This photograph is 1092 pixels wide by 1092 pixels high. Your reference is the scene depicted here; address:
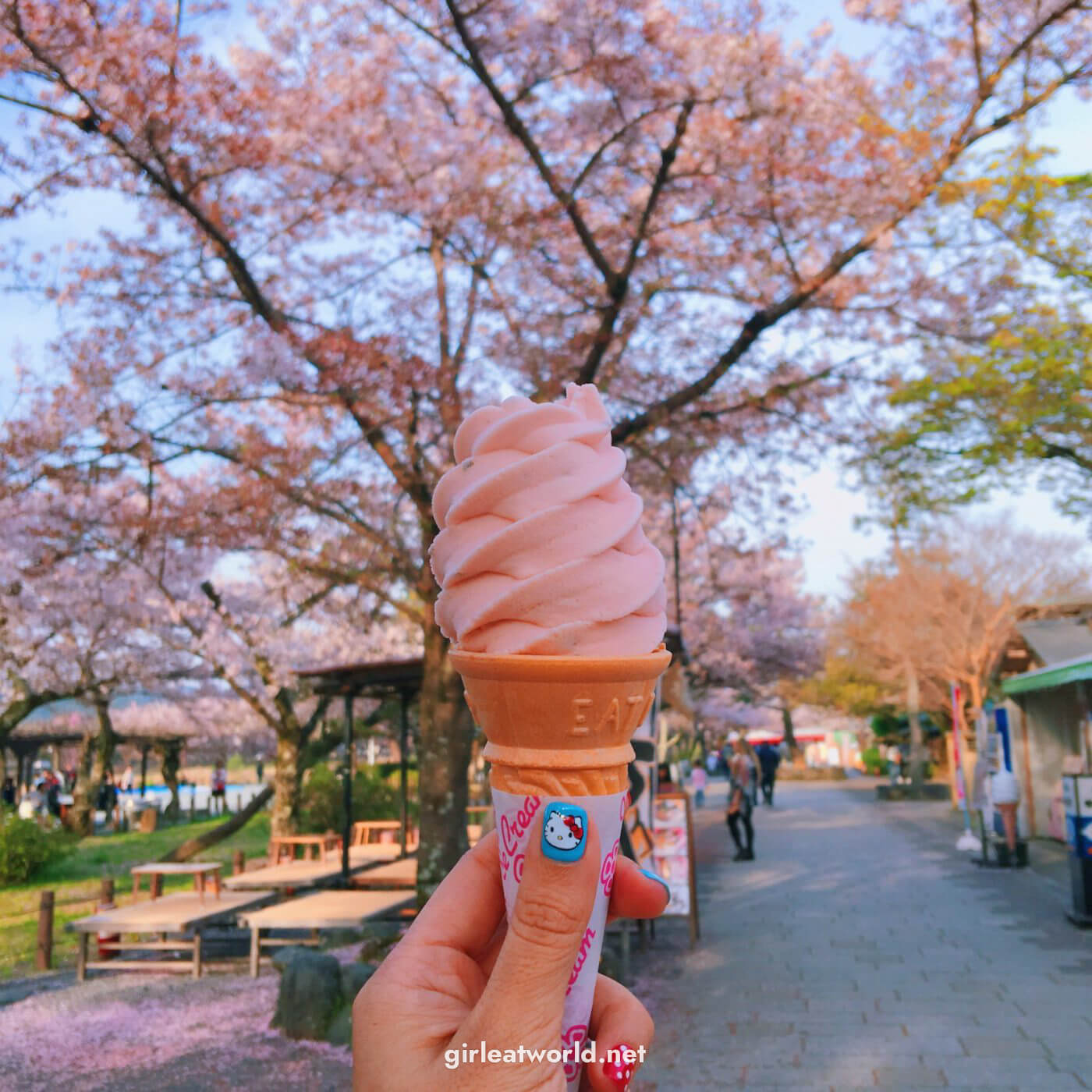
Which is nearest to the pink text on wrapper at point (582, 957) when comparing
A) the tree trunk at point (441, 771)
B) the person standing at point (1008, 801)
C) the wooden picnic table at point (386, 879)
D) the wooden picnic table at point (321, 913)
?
the tree trunk at point (441, 771)

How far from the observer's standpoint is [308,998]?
6.73m

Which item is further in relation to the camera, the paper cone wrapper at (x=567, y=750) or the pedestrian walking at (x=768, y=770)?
the pedestrian walking at (x=768, y=770)

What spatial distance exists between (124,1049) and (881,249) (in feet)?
31.0

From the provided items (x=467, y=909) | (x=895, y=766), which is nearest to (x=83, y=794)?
(x=467, y=909)

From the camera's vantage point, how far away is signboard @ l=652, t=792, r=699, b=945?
8695mm

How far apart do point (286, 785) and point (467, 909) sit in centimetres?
1515

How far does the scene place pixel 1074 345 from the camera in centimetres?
1116

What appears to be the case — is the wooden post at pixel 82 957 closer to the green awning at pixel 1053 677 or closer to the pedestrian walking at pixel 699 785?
the green awning at pixel 1053 677

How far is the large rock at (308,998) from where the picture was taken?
22.0 feet

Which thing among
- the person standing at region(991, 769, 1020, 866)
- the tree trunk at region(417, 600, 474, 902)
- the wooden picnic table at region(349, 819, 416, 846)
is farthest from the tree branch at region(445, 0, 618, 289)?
the wooden picnic table at region(349, 819, 416, 846)

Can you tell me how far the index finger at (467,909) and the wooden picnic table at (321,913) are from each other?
7227 millimetres

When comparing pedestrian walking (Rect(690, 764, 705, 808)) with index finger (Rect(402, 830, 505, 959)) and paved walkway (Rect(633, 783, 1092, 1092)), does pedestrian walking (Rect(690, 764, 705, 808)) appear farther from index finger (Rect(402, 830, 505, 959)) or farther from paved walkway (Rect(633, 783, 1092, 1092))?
index finger (Rect(402, 830, 505, 959))

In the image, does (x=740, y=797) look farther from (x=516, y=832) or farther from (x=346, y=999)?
(x=516, y=832)

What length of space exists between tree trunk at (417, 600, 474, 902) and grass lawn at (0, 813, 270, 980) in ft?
16.1
